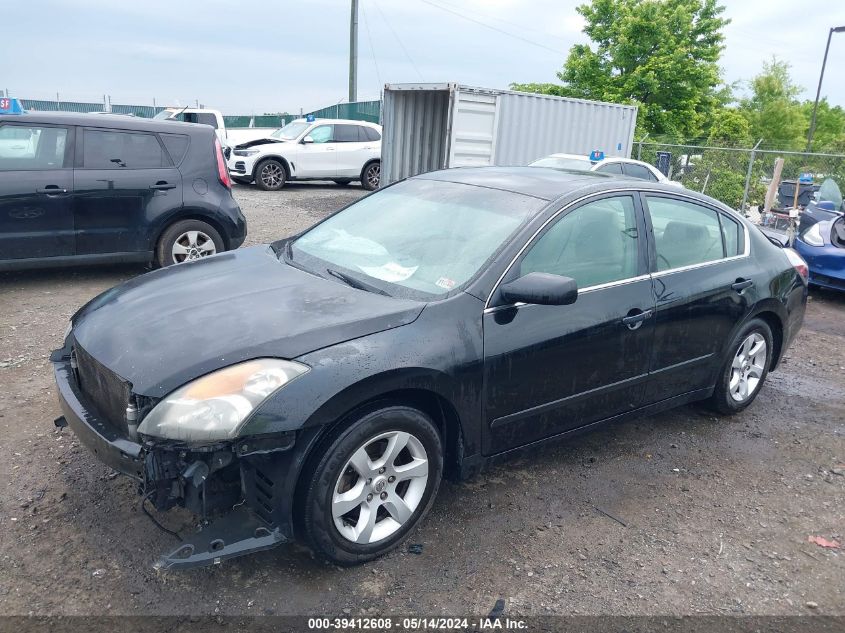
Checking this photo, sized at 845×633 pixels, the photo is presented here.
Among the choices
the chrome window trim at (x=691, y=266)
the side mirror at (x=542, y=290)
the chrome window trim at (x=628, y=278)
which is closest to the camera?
the side mirror at (x=542, y=290)

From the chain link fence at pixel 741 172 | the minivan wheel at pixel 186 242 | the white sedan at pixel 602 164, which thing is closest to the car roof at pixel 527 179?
the minivan wheel at pixel 186 242

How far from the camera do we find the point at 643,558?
309cm

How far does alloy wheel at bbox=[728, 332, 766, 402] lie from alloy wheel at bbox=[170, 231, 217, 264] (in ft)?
16.6

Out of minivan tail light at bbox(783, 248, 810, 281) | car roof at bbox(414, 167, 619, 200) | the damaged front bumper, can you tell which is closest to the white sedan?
minivan tail light at bbox(783, 248, 810, 281)

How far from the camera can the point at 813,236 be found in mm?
8258

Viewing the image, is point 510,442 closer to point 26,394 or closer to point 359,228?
point 359,228

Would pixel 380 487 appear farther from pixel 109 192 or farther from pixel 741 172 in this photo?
pixel 741 172

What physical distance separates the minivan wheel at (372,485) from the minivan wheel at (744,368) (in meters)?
2.35

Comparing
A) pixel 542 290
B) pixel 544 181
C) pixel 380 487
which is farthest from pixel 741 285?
pixel 380 487

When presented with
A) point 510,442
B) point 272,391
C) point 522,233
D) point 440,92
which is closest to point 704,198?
point 522,233

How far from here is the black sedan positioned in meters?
2.56

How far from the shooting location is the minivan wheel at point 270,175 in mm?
15500

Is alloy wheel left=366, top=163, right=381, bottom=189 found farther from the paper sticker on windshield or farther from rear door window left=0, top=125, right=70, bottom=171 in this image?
the paper sticker on windshield

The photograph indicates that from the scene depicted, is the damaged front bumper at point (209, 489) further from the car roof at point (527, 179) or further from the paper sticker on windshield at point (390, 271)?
the car roof at point (527, 179)
